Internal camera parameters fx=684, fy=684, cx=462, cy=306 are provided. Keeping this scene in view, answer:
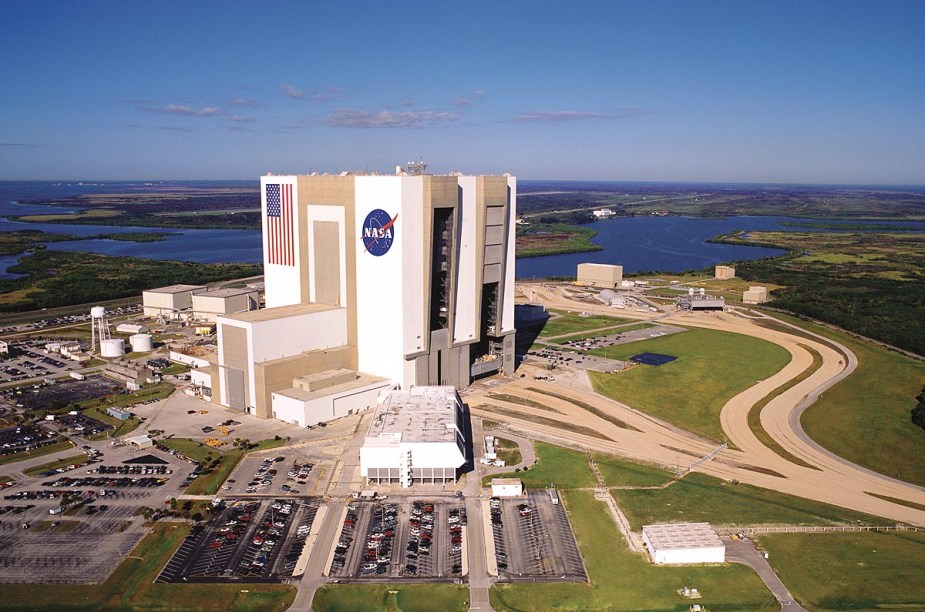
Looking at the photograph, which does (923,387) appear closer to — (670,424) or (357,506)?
(670,424)

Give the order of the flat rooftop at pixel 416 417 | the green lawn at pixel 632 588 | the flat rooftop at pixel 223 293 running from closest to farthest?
the green lawn at pixel 632 588, the flat rooftop at pixel 416 417, the flat rooftop at pixel 223 293

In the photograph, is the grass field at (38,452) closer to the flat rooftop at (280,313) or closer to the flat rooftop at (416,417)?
the flat rooftop at (280,313)

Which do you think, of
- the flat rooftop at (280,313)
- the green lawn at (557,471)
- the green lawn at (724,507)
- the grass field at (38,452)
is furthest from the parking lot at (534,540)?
the grass field at (38,452)

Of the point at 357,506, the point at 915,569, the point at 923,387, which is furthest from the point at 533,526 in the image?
the point at 923,387

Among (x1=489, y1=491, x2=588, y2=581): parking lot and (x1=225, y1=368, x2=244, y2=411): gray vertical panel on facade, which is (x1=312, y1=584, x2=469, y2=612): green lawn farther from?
(x1=225, y1=368, x2=244, y2=411): gray vertical panel on facade

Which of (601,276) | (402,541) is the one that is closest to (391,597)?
(402,541)
